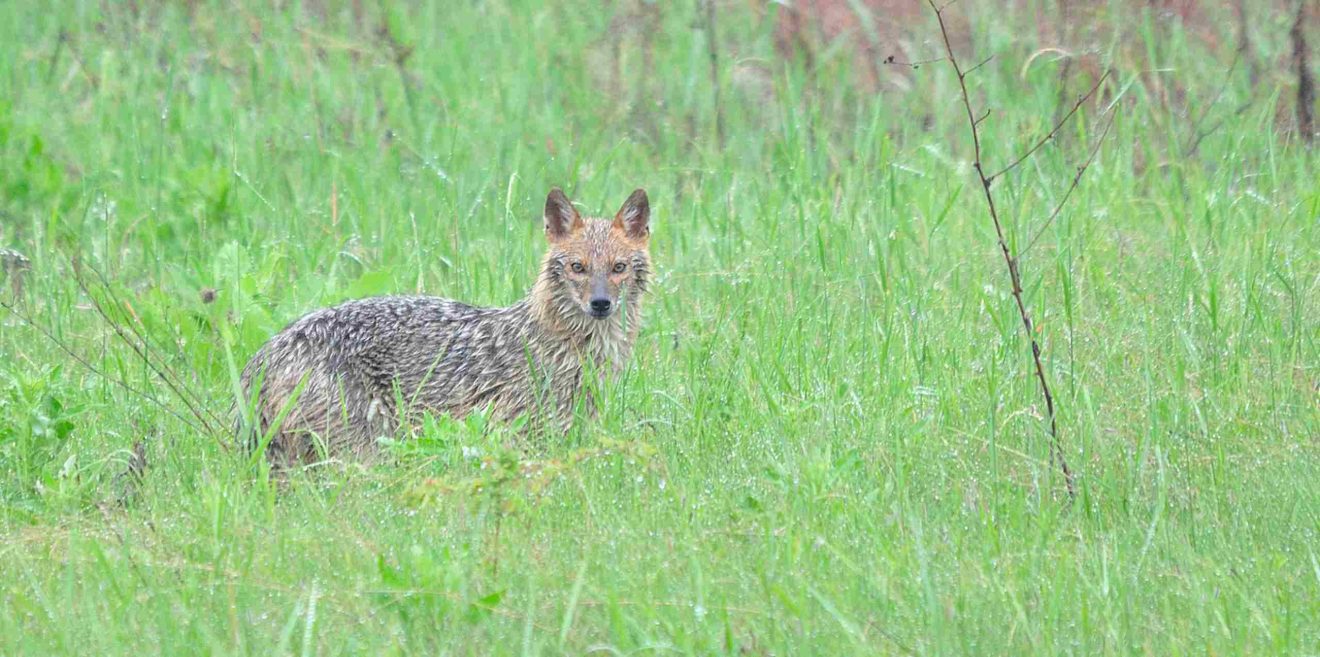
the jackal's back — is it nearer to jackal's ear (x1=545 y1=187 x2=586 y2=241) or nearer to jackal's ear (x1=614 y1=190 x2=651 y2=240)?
→ jackal's ear (x1=545 y1=187 x2=586 y2=241)

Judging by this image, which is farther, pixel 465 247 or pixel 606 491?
pixel 465 247

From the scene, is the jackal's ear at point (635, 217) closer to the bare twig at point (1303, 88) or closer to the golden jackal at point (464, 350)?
the golden jackal at point (464, 350)

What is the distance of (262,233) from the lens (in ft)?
28.0

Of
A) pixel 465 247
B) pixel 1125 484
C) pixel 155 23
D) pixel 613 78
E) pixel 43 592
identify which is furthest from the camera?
pixel 155 23

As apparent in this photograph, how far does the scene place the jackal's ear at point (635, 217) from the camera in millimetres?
6945

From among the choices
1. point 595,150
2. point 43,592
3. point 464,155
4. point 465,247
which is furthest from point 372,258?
point 43,592

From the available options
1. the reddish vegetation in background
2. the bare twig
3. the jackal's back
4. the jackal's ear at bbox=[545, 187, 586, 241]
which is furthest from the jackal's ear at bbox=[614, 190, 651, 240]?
the bare twig

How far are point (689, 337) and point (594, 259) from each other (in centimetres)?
51

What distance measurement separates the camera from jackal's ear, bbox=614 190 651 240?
22.8 feet

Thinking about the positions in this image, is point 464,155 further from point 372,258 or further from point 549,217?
point 549,217

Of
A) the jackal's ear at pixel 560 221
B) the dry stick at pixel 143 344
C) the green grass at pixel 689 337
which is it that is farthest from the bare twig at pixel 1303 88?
the dry stick at pixel 143 344

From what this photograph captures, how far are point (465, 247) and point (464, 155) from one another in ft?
3.94

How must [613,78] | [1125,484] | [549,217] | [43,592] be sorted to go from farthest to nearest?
1. [613,78]
2. [549,217]
3. [1125,484]
4. [43,592]

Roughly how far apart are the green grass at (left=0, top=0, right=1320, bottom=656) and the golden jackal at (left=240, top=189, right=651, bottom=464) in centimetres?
27
